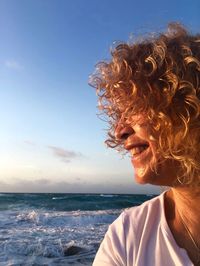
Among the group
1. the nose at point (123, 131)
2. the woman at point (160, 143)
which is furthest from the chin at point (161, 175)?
the nose at point (123, 131)

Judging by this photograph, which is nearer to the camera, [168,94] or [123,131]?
[168,94]

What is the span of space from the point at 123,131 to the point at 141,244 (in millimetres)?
649

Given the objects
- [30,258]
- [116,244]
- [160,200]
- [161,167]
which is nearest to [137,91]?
[161,167]

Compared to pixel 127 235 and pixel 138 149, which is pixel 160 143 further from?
pixel 127 235

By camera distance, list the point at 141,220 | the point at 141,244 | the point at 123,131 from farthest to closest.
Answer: the point at 123,131 < the point at 141,220 < the point at 141,244

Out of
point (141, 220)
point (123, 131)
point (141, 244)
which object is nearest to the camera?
point (141, 244)

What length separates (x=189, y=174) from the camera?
7.35 feet

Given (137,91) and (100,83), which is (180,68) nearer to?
(137,91)

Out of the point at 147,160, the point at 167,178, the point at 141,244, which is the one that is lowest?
the point at 141,244

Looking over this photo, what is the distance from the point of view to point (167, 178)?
2273mm

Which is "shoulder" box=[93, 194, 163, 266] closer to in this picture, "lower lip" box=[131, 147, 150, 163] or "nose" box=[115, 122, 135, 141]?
"lower lip" box=[131, 147, 150, 163]

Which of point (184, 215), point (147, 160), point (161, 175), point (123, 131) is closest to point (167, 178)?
point (161, 175)

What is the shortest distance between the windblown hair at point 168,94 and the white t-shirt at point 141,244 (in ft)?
0.97

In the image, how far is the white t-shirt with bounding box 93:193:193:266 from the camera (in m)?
2.11
